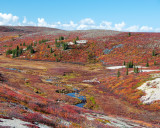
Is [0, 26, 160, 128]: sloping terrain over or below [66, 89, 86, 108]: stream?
over

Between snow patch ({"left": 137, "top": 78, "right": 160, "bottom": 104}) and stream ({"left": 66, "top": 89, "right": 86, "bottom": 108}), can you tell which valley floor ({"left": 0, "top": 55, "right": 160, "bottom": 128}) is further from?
snow patch ({"left": 137, "top": 78, "right": 160, "bottom": 104})

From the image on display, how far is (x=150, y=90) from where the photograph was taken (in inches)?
1508

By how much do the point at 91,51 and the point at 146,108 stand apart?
84.6m

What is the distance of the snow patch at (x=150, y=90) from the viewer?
35397 mm

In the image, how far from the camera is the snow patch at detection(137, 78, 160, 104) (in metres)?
35.4

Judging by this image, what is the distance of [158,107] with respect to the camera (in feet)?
106

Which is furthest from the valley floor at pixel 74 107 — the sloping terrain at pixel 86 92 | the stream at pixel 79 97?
the stream at pixel 79 97

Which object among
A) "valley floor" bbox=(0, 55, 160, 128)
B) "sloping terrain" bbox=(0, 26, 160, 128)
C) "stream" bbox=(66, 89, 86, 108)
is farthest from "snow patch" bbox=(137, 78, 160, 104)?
"stream" bbox=(66, 89, 86, 108)

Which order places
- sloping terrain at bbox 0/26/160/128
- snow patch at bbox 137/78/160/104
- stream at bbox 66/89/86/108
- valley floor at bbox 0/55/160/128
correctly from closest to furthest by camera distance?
valley floor at bbox 0/55/160/128
sloping terrain at bbox 0/26/160/128
snow patch at bbox 137/78/160/104
stream at bbox 66/89/86/108

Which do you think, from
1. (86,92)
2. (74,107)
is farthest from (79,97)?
(74,107)

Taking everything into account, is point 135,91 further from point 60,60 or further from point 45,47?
point 45,47

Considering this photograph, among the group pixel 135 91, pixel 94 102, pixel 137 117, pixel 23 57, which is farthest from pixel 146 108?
pixel 23 57

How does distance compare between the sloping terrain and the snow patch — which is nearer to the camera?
the sloping terrain

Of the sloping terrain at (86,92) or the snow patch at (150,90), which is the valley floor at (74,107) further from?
the snow patch at (150,90)
